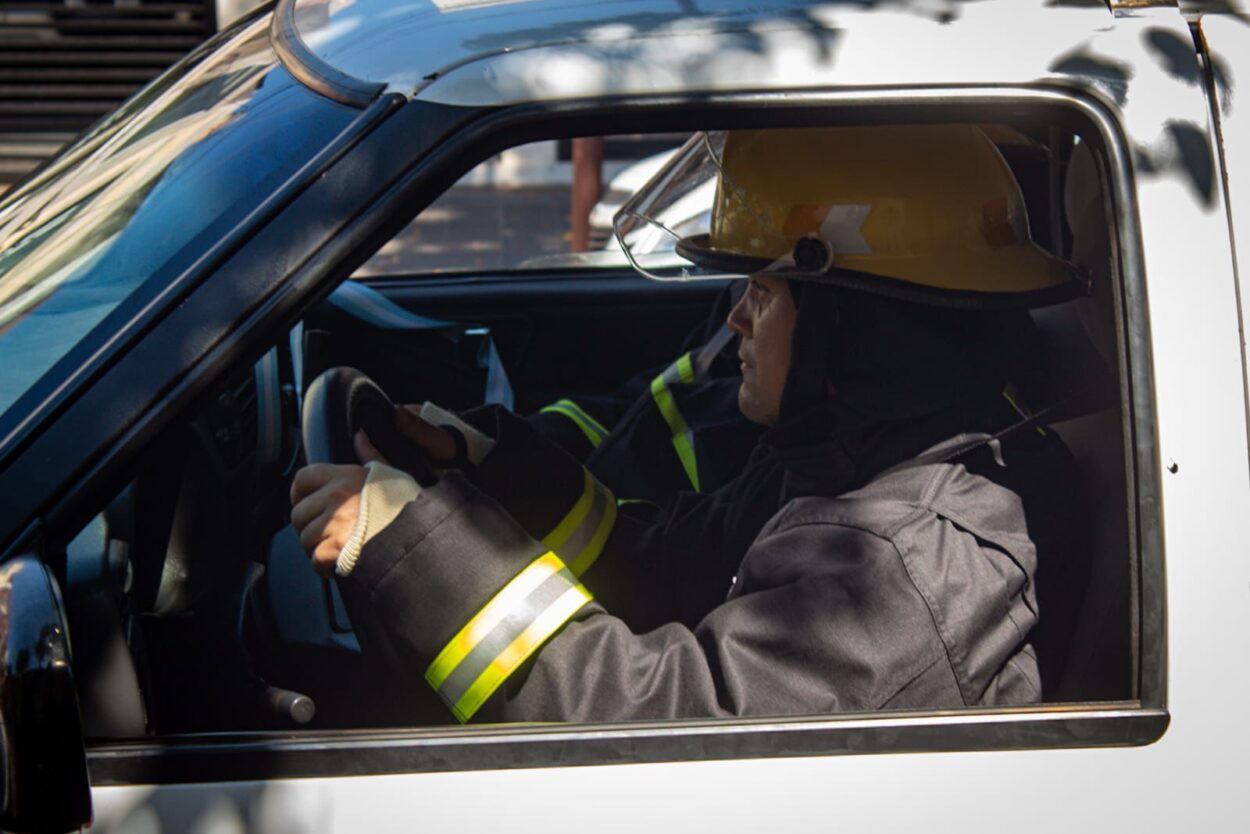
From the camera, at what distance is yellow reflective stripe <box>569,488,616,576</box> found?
2127mm

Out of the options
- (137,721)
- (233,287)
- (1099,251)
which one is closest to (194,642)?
(137,721)

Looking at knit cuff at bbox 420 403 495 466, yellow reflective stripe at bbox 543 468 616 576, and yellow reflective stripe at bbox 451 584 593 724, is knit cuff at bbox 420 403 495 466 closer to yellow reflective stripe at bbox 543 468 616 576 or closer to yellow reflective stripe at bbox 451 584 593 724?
yellow reflective stripe at bbox 543 468 616 576

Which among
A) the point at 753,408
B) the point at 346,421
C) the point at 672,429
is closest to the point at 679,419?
the point at 672,429

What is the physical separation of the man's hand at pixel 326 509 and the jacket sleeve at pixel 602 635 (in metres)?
0.05

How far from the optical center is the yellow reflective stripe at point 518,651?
1590 mm

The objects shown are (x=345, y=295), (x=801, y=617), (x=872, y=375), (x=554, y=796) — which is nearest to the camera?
(x=554, y=796)

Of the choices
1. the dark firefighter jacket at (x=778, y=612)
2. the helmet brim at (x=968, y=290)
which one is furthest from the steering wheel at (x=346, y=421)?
the helmet brim at (x=968, y=290)

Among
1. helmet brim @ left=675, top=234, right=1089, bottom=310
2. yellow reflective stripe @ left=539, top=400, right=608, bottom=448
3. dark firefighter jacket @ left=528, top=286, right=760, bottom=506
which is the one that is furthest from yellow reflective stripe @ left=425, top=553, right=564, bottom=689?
yellow reflective stripe @ left=539, top=400, right=608, bottom=448

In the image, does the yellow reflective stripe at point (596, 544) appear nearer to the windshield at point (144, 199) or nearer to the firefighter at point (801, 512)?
the firefighter at point (801, 512)

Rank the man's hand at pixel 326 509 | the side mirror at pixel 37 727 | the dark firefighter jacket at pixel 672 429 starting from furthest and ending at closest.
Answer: the dark firefighter jacket at pixel 672 429 < the man's hand at pixel 326 509 < the side mirror at pixel 37 727

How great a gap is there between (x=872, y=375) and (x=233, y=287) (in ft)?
2.66

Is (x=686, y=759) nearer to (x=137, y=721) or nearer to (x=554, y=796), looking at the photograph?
(x=554, y=796)

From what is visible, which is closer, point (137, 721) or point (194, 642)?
point (137, 721)

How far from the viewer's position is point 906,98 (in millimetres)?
1486
